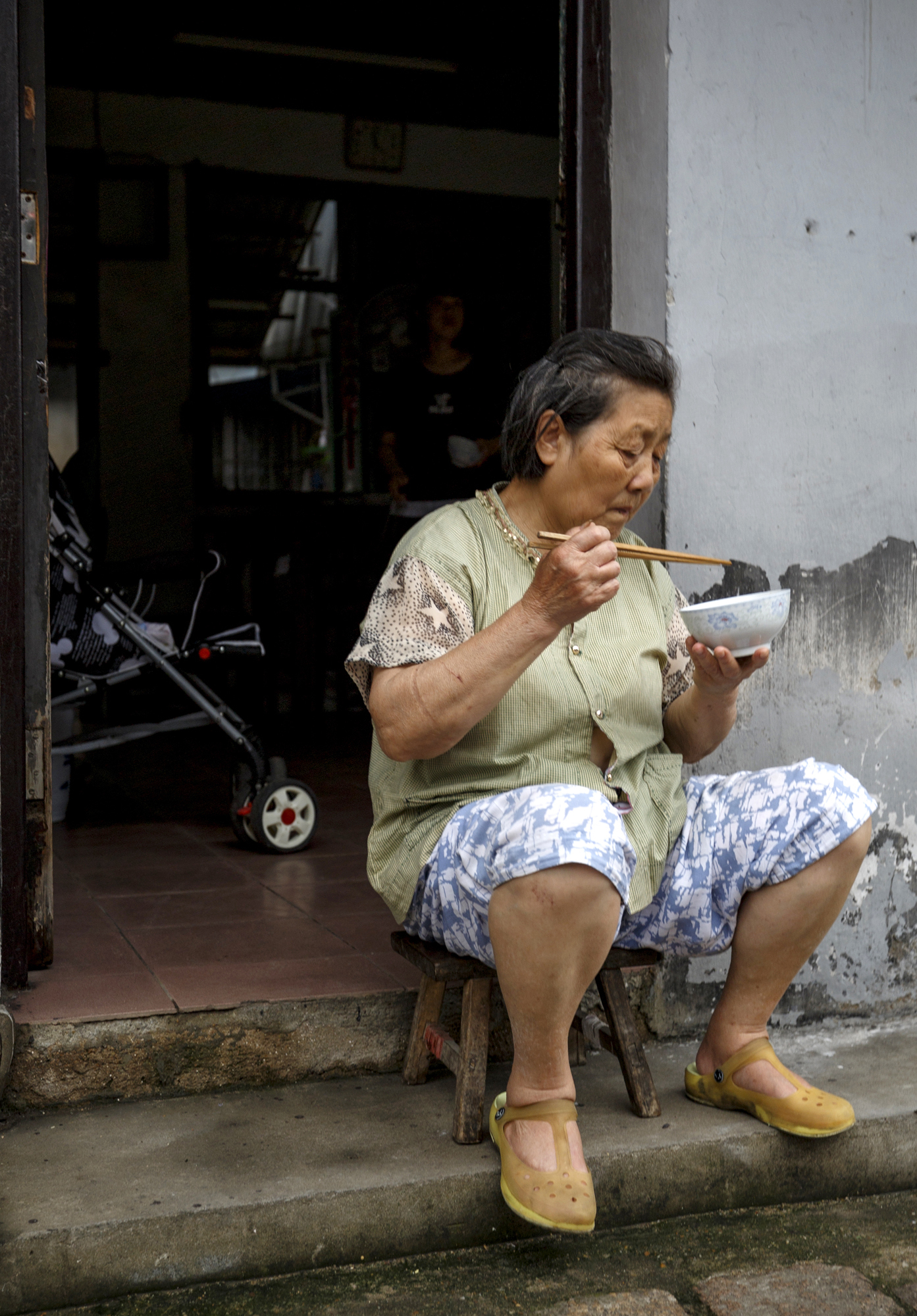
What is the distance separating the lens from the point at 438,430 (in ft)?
24.1

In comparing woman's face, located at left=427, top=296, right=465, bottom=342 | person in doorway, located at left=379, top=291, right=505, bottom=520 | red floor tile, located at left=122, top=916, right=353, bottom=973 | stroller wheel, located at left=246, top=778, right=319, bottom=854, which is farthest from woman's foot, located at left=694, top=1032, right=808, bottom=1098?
woman's face, located at left=427, top=296, right=465, bottom=342

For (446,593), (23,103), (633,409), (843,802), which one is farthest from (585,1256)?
(23,103)

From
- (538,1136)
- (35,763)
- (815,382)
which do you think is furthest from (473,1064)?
(815,382)

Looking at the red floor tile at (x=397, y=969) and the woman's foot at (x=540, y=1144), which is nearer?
the woman's foot at (x=540, y=1144)

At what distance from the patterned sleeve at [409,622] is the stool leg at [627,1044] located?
2.14 ft

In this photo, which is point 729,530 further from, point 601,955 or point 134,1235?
point 134,1235

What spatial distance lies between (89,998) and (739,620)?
1.35 meters

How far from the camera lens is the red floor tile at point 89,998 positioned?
7.34ft

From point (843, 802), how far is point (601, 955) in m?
0.49

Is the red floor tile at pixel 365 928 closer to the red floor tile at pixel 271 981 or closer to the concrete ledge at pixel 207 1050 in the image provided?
the red floor tile at pixel 271 981

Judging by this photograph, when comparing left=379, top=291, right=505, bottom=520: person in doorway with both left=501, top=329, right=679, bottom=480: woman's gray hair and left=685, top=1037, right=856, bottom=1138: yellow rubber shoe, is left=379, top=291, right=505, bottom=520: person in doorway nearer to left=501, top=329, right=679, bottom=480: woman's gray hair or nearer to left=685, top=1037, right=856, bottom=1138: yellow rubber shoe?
left=501, top=329, right=679, bottom=480: woman's gray hair

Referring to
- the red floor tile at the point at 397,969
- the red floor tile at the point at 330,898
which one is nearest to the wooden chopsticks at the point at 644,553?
the red floor tile at the point at 397,969

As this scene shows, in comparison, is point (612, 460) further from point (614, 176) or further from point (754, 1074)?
point (754, 1074)

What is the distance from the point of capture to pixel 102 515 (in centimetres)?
455
